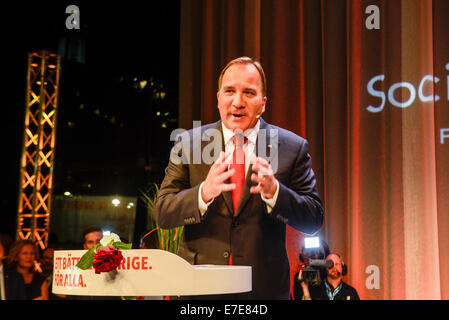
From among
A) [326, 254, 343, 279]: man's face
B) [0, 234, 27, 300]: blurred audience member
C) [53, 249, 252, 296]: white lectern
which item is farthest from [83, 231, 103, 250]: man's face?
[53, 249, 252, 296]: white lectern

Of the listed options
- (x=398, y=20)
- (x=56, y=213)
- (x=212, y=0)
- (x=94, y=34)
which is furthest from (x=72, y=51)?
(x=398, y=20)

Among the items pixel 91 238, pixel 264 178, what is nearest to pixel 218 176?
pixel 264 178

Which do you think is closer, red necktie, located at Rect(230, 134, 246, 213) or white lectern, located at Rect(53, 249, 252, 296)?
white lectern, located at Rect(53, 249, 252, 296)

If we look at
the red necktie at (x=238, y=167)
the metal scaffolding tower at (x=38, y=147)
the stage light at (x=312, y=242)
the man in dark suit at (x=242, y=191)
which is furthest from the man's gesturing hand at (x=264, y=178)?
the metal scaffolding tower at (x=38, y=147)

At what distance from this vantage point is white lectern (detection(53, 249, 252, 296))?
1.38 meters

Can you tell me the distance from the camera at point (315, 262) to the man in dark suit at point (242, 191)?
2017 mm

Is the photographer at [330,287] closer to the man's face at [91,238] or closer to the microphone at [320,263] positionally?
the microphone at [320,263]

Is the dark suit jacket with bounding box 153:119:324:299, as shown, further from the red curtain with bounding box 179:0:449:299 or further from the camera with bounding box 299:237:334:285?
the red curtain with bounding box 179:0:449:299

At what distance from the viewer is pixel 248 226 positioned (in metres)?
1.64

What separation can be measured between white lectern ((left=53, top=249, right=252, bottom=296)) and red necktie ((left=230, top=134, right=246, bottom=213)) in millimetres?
306

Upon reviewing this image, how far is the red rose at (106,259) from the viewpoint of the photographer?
1390 mm

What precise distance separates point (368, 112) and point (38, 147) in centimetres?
490
